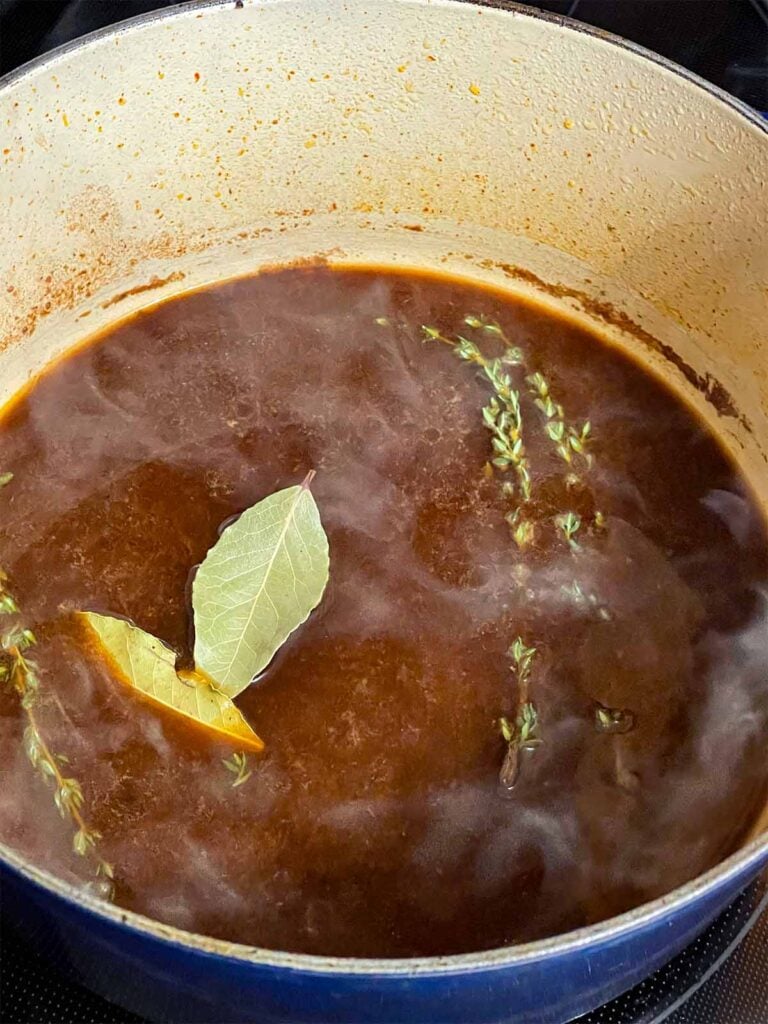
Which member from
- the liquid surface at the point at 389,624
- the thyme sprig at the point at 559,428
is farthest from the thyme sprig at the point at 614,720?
the thyme sprig at the point at 559,428

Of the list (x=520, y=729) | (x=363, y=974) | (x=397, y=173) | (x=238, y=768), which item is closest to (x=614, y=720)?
(x=520, y=729)

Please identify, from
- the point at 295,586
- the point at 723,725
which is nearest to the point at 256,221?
the point at 295,586

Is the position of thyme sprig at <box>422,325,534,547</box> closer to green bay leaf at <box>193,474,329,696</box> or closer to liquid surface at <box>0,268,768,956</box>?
liquid surface at <box>0,268,768,956</box>

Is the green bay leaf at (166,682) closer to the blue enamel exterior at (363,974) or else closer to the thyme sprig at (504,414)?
the blue enamel exterior at (363,974)

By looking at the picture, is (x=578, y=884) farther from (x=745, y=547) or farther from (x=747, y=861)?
(x=745, y=547)

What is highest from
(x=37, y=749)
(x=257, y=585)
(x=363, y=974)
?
(x=363, y=974)

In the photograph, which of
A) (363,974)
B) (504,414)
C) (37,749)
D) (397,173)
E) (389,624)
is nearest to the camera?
(363,974)

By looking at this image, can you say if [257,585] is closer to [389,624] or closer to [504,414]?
[389,624]

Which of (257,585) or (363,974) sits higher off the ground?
(363,974)

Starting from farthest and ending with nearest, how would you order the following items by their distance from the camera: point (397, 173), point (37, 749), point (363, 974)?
point (397, 173), point (37, 749), point (363, 974)
